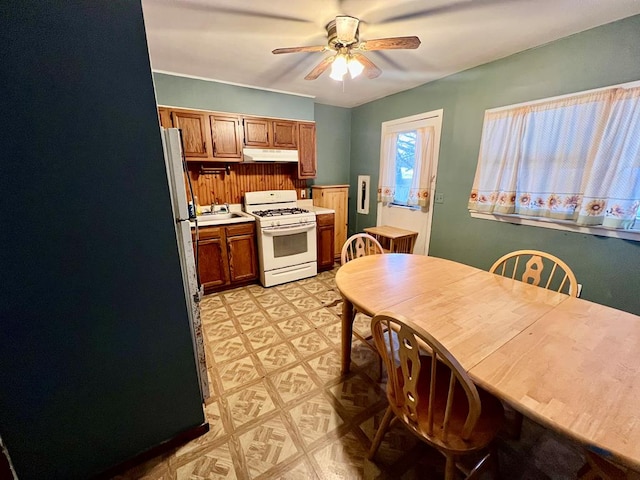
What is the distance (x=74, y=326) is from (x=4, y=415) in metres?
0.39

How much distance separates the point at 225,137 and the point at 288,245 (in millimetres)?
1524

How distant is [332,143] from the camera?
4418mm

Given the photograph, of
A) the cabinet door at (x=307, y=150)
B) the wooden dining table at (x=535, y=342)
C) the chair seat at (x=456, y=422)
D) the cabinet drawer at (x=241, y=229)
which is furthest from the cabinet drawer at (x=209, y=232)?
the chair seat at (x=456, y=422)

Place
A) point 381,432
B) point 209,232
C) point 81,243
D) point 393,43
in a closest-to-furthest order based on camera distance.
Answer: point 81,243
point 381,432
point 393,43
point 209,232

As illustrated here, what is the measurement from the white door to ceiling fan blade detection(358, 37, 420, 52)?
161cm

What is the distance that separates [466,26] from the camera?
1.98 metres

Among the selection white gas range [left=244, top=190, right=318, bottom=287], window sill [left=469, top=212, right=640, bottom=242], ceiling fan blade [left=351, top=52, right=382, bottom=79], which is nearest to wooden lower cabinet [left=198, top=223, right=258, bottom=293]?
white gas range [left=244, top=190, right=318, bottom=287]

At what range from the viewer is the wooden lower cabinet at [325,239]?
370cm

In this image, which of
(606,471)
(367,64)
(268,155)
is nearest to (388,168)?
(268,155)

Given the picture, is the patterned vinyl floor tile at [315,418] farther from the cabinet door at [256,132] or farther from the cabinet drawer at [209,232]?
the cabinet door at [256,132]

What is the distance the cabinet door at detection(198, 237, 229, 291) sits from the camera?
118 inches

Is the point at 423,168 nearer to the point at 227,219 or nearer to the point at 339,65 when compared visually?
the point at 339,65

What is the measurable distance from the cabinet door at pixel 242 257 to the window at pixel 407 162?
6.86 ft

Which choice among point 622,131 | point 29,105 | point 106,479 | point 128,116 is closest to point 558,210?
point 622,131
